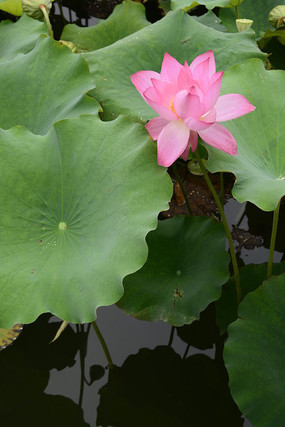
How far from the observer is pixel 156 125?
1.36m

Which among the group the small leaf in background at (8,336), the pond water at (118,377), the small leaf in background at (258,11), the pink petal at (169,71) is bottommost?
the pond water at (118,377)

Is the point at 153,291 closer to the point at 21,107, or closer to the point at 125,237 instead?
the point at 125,237

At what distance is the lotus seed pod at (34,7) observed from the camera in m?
2.05

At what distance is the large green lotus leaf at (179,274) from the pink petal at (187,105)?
0.55m

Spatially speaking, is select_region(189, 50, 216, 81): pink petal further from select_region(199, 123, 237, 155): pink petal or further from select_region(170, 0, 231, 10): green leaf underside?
select_region(170, 0, 231, 10): green leaf underside

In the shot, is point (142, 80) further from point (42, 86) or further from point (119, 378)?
point (119, 378)

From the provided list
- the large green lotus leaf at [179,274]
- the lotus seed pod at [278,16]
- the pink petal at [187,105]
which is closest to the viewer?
the pink petal at [187,105]

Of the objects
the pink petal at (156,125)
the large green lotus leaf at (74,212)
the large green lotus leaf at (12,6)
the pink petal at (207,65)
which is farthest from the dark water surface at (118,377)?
the large green lotus leaf at (12,6)

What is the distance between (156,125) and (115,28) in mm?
1109

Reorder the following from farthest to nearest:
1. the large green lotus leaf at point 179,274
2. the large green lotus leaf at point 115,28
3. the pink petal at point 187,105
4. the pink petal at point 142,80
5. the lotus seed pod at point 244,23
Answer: the large green lotus leaf at point 115,28 → the lotus seed pod at point 244,23 → the large green lotus leaf at point 179,274 → the pink petal at point 142,80 → the pink petal at point 187,105

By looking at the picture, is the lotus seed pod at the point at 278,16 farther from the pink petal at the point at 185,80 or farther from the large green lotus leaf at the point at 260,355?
the large green lotus leaf at the point at 260,355

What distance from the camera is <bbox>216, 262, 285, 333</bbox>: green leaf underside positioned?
1.74 meters

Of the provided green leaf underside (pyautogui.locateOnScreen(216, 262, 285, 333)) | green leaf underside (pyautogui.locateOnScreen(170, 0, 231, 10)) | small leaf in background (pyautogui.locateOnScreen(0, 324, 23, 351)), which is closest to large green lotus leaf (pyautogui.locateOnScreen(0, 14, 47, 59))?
green leaf underside (pyautogui.locateOnScreen(170, 0, 231, 10))

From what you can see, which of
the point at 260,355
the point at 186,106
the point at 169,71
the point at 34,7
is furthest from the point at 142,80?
the point at 34,7
